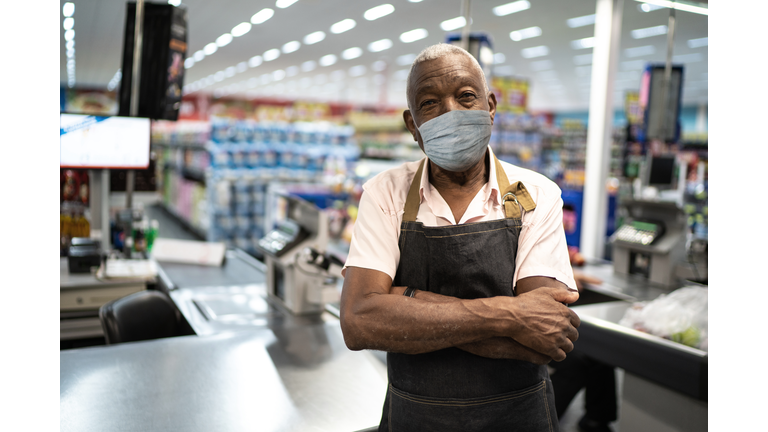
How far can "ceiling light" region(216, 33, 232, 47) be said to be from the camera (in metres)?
10.6

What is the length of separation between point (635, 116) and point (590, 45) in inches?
74.2

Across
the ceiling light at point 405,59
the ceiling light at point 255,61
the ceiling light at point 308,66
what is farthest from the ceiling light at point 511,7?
the ceiling light at point 255,61

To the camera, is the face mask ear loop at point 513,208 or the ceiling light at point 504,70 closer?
the face mask ear loop at point 513,208

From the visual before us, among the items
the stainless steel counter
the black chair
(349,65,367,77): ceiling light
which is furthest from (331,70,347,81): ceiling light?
the stainless steel counter

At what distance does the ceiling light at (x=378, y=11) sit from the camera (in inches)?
320

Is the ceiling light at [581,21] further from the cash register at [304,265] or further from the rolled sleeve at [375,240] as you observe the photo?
the rolled sleeve at [375,240]

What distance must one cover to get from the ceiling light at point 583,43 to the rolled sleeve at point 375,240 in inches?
408

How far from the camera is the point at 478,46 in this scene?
4.66 meters

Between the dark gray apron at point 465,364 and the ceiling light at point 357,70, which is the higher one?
the ceiling light at point 357,70

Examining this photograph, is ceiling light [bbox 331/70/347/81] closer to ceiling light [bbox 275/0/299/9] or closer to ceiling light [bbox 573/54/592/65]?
ceiling light [bbox 573/54/592/65]

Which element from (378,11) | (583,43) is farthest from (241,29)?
(583,43)
